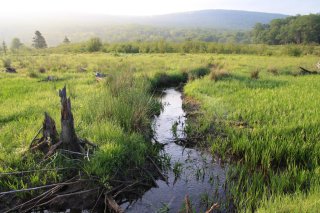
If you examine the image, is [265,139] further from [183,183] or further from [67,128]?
[67,128]

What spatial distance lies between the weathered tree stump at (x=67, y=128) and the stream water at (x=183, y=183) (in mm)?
1798

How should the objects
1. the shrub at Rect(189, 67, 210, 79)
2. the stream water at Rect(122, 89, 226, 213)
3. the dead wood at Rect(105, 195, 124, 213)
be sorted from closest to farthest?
the dead wood at Rect(105, 195, 124, 213)
the stream water at Rect(122, 89, 226, 213)
the shrub at Rect(189, 67, 210, 79)

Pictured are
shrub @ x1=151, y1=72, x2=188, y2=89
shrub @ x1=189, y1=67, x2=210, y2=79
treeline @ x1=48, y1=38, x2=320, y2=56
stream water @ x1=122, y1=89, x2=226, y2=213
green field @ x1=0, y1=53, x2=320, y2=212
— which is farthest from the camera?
treeline @ x1=48, y1=38, x2=320, y2=56

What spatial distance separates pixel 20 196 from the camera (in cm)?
543

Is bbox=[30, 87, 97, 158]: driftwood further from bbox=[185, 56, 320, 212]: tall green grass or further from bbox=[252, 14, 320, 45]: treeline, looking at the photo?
bbox=[252, 14, 320, 45]: treeline

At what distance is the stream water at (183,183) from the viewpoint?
18.1 ft

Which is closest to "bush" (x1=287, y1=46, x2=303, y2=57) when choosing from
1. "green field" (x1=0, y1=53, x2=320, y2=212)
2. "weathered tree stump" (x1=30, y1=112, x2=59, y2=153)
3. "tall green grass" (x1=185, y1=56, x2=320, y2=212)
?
"green field" (x1=0, y1=53, x2=320, y2=212)

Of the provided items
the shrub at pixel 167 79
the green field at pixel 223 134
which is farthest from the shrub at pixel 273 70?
the green field at pixel 223 134

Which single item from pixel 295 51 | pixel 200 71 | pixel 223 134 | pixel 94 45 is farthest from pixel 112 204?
pixel 94 45

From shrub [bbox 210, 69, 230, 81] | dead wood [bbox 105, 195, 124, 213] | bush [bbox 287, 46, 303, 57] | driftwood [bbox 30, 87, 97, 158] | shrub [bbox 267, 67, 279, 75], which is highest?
driftwood [bbox 30, 87, 97, 158]

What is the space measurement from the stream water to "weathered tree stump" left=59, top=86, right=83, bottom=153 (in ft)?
5.90

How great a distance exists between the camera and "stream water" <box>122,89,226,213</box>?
552 cm

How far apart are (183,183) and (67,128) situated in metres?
2.79

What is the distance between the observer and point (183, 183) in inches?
250
